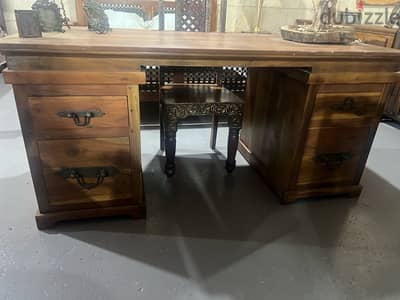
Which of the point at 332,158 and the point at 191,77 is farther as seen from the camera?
the point at 191,77

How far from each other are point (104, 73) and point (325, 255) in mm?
1096

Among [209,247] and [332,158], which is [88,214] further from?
[332,158]

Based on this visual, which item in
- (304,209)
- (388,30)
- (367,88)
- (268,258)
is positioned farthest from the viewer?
(388,30)

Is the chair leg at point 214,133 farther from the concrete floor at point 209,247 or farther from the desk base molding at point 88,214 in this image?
the desk base molding at point 88,214

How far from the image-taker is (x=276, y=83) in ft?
4.76

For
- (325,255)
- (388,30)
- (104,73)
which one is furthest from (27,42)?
(388,30)

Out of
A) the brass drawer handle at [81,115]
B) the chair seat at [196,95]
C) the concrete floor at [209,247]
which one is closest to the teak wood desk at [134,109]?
the brass drawer handle at [81,115]

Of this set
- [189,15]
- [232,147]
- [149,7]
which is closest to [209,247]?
[232,147]

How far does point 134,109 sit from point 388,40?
7.58 feet

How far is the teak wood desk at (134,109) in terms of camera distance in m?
0.97

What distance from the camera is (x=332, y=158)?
4.55 feet

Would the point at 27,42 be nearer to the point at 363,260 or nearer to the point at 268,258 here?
the point at 268,258

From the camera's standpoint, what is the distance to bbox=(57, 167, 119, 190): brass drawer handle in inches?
44.3

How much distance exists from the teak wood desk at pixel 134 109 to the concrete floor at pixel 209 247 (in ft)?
0.35
